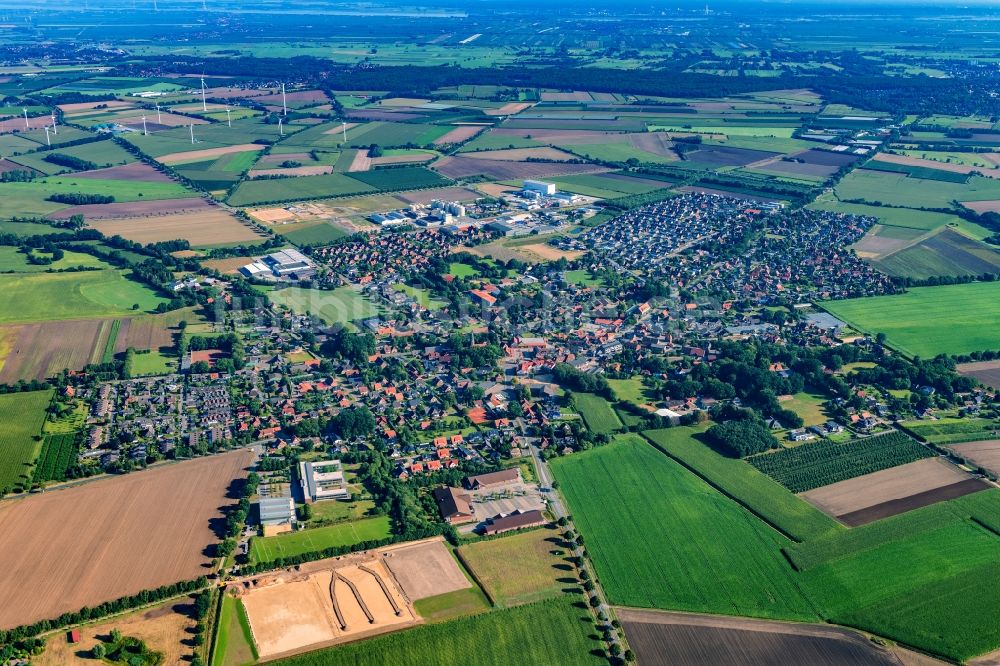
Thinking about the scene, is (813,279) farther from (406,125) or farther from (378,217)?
(406,125)

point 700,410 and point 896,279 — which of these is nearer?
point 700,410

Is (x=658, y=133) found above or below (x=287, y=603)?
above

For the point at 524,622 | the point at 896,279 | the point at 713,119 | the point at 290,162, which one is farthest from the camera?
the point at 713,119

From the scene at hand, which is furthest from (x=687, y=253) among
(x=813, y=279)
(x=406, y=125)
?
(x=406, y=125)

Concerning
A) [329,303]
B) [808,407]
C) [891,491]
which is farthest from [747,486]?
[329,303]

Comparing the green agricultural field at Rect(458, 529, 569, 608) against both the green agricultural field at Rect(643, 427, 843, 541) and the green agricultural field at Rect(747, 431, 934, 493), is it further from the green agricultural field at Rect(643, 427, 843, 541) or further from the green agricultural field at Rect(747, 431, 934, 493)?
the green agricultural field at Rect(747, 431, 934, 493)

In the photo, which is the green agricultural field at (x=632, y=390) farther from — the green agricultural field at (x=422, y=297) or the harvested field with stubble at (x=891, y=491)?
the green agricultural field at (x=422, y=297)

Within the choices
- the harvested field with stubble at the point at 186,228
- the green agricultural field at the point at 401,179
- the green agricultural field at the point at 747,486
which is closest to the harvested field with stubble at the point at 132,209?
the harvested field with stubble at the point at 186,228

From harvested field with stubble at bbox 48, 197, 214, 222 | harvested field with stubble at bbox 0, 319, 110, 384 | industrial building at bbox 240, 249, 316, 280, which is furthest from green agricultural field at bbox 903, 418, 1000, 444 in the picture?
harvested field with stubble at bbox 48, 197, 214, 222
